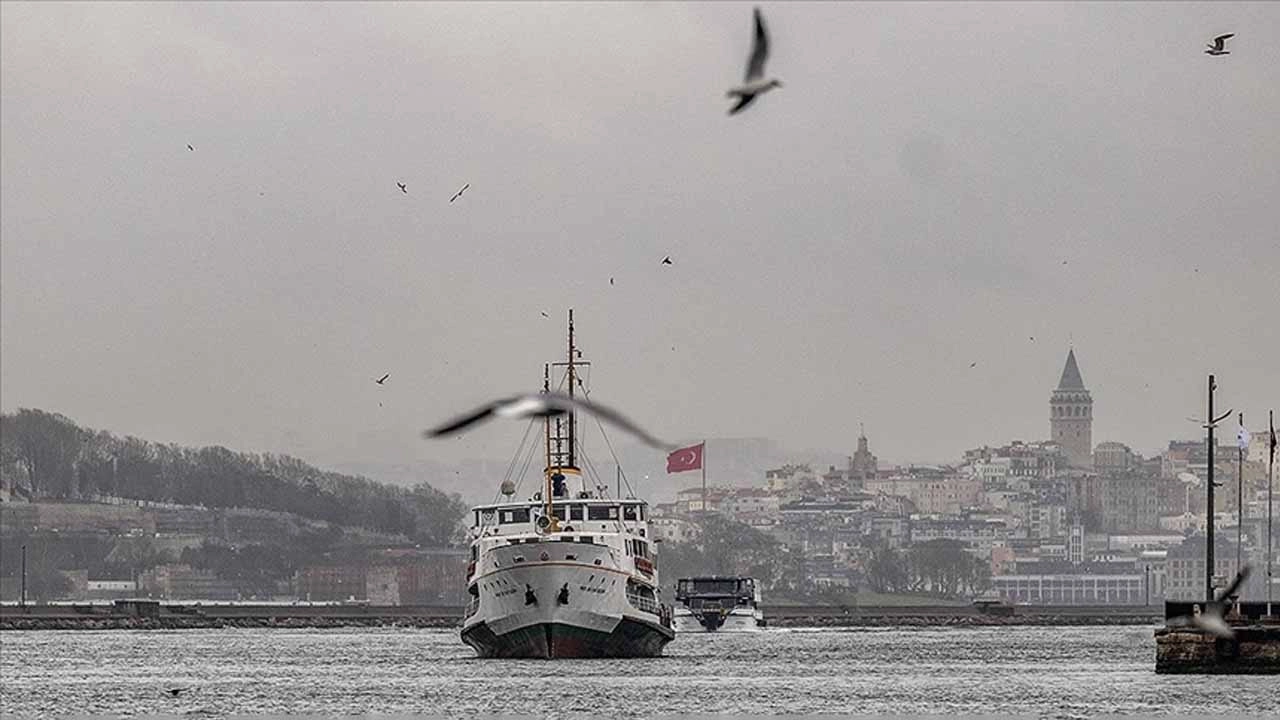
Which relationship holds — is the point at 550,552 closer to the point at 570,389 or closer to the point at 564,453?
the point at 564,453

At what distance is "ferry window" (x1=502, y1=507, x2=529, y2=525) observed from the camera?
308 feet

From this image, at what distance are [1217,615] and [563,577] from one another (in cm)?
3406

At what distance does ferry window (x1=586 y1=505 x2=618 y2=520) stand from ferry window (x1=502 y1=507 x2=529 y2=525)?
8.57 feet

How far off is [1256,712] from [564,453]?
3830 cm

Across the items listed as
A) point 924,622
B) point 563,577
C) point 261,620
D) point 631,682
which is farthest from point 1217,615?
point 924,622

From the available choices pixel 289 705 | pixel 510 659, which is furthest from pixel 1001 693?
pixel 510 659

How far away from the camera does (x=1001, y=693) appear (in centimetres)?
7350

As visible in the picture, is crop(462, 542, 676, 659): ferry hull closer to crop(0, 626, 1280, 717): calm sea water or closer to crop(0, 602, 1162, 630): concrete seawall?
crop(0, 626, 1280, 717): calm sea water

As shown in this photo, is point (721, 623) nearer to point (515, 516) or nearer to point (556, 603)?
point (515, 516)

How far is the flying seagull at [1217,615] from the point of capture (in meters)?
37.0

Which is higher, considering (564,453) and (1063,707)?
(564,453)

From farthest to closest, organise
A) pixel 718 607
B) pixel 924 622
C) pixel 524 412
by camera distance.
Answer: pixel 924 622 → pixel 718 607 → pixel 524 412

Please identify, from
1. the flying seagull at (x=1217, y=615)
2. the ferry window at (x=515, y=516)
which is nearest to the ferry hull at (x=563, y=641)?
the ferry window at (x=515, y=516)

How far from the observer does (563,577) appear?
88.1m
